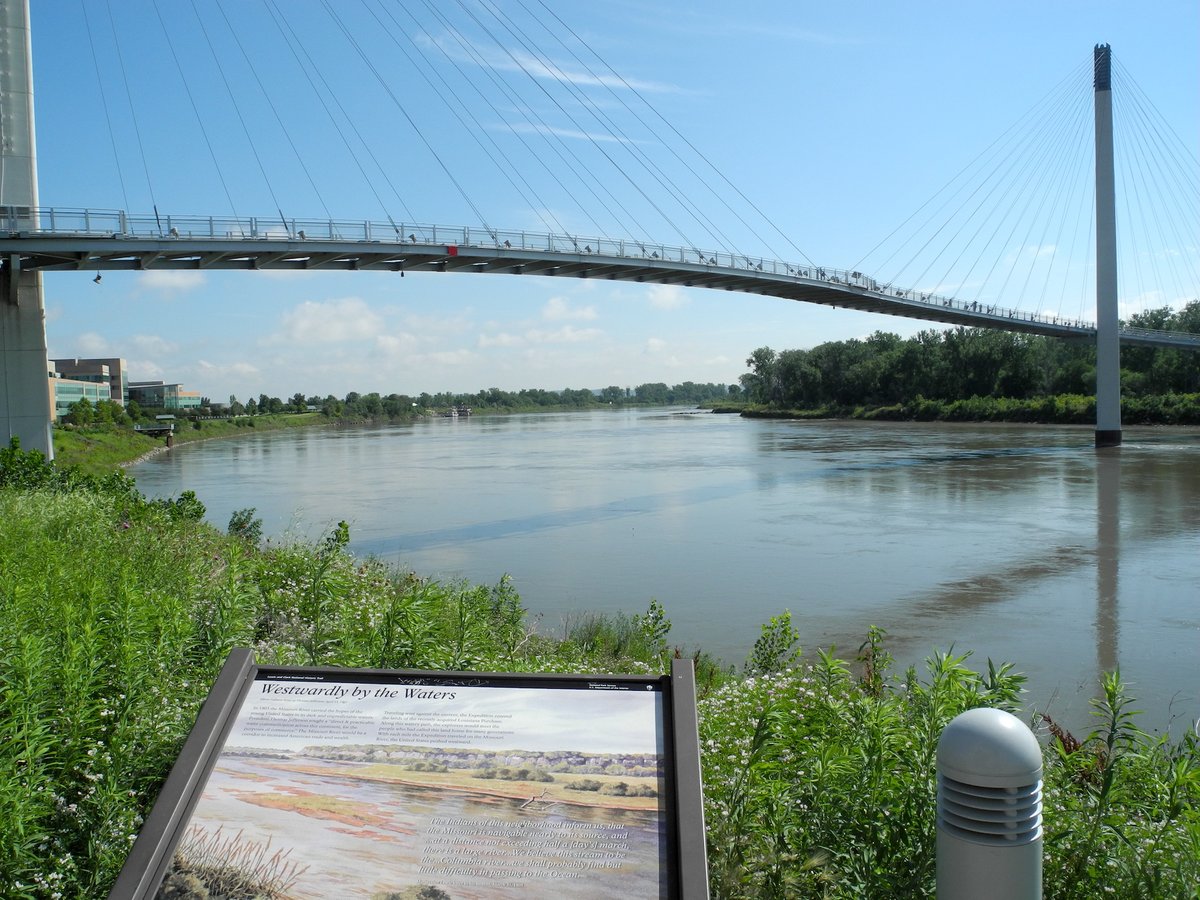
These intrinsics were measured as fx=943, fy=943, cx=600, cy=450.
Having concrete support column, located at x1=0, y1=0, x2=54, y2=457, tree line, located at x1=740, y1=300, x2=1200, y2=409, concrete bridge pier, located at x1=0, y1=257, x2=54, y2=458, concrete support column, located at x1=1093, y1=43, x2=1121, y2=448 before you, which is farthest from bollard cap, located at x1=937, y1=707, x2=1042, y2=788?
tree line, located at x1=740, y1=300, x2=1200, y2=409

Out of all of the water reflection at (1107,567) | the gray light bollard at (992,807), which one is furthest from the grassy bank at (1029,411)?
the gray light bollard at (992,807)

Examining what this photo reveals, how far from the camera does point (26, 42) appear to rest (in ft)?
62.2

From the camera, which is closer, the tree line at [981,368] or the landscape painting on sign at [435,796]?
the landscape painting on sign at [435,796]

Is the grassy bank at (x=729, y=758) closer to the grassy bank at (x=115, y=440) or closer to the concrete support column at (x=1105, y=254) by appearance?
the grassy bank at (x=115, y=440)

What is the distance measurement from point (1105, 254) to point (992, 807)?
4381cm

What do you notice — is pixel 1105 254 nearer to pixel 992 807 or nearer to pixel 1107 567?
pixel 1107 567

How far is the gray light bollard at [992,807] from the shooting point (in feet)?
8.04

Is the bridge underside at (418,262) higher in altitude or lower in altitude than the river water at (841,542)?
higher

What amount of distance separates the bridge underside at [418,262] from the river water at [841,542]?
20.0 feet

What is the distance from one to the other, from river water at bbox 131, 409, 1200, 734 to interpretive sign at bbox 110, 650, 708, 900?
13.6ft

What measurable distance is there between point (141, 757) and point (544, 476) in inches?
1083

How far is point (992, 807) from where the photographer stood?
2.48 meters

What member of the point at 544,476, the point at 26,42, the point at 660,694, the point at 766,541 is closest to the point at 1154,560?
the point at 766,541

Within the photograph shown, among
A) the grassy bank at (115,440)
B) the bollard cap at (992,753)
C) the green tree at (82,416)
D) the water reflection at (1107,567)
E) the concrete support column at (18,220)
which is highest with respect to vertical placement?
the concrete support column at (18,220)
